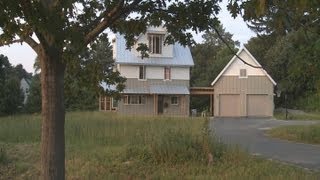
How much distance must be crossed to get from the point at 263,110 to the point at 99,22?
56436mm

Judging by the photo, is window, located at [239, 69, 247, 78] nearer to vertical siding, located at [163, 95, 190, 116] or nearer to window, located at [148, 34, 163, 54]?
vertical siding, located at [163, 95, 190, 116]

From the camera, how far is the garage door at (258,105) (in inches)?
2480

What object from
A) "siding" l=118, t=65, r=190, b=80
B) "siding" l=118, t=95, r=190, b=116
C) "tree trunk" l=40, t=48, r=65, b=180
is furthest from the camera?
"siding" l=118, t=95, r=190, b=116

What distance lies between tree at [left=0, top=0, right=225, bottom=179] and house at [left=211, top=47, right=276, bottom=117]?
54.2m

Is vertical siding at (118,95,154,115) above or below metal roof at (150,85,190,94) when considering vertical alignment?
below

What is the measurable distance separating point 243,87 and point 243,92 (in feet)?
1.80

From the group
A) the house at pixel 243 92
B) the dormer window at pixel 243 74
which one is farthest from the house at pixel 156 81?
the dormer window at pixel 243 74

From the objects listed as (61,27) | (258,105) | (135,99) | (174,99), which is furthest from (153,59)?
(61,27)

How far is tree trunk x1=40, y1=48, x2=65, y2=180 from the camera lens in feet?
→ 24.7

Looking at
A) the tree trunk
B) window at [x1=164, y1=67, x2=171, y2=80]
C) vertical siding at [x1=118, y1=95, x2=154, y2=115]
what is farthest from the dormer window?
the tree trunk

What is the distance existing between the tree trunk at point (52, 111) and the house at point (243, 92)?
55410 millimetres

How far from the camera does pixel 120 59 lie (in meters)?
59.4

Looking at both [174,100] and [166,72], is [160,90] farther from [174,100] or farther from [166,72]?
[166,72]

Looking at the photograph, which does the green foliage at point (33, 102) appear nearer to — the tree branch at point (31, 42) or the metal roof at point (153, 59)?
the metal roof at point (153, 59)
